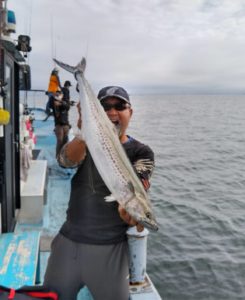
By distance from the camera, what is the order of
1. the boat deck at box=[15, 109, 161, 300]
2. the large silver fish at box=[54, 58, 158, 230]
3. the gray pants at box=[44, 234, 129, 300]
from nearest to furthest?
the large silver fish at box=[54, 58, 158, 230] < the gray pants at box=[44, 234, 129, 300] < the boat deck at box=[15, 109, 161, 300]

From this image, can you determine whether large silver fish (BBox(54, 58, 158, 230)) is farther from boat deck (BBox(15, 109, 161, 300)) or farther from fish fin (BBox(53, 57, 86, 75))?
boat deck (BBox(15, 109, 161, 300))

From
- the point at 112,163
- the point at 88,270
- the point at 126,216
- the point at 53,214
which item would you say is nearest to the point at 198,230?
the point at 53,214

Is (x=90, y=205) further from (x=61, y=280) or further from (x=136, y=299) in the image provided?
(x=136, y=299)

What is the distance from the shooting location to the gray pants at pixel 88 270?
251 centimetres

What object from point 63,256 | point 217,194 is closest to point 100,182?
point 63,256

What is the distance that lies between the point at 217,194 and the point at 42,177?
6648mm

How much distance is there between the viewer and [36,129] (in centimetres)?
1480

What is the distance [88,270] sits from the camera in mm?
2512

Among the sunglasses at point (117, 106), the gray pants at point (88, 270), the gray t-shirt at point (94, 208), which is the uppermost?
the sunglasses at point (117, 106)

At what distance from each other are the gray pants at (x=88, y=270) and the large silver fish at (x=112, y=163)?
464 millimetres

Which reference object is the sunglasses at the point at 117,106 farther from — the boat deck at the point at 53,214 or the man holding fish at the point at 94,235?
the boat deck at the point at 53,214

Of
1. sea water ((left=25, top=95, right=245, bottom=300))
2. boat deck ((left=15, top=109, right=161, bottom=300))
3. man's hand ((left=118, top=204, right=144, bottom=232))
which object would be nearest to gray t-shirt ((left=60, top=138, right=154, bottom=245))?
man's hand ((left=118, top=204, right=144, bottom=232))

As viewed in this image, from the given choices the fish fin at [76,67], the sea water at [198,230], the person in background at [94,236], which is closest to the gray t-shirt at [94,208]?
the person in background at [94,236]

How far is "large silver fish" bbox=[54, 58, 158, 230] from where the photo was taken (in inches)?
87.4
